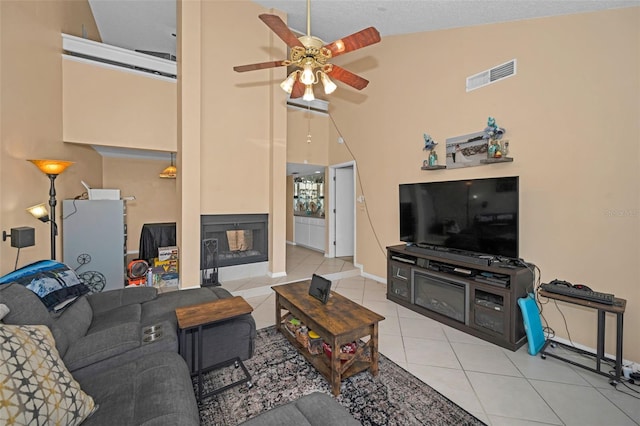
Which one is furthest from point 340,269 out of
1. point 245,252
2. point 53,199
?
point 53,199

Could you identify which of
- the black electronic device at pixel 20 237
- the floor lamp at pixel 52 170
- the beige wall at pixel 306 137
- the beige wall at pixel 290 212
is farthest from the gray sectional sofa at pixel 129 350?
the beige wall at pixel 290 212

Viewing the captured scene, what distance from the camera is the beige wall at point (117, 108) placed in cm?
367

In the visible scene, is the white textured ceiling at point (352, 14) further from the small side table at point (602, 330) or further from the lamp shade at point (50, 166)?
the lamp shade at point (50, 166)

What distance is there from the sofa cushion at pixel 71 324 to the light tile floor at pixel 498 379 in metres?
1.52

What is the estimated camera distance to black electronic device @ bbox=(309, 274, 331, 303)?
7.32 feet

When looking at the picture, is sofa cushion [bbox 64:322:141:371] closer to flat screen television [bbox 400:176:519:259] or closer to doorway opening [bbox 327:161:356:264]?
flat screen television [bbox 400:176:519:259]

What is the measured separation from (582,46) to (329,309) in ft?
10.5

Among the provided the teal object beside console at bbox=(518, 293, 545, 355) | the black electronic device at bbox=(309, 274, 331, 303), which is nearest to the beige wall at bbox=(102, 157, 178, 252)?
the black electronic device at bbox=(309, 274, 331, 303)

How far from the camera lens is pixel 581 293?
2115 millimetres

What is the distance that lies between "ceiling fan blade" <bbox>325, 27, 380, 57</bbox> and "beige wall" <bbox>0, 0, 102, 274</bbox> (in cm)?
283

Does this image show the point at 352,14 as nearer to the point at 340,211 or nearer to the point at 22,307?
the point at 340,211

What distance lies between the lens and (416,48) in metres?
3.78

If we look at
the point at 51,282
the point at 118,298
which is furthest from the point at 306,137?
the point at 51,282

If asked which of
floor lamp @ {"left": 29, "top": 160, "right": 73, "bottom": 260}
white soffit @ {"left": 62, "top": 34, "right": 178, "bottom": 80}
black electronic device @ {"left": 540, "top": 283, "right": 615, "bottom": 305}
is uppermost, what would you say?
white soffit @ {"left": 62, "top": 34, "right": 178, "bottom": 80}
